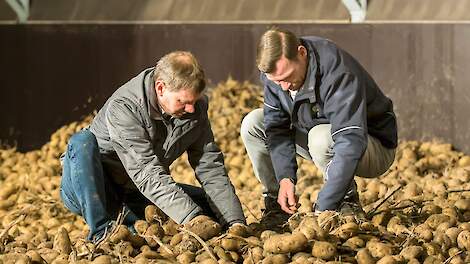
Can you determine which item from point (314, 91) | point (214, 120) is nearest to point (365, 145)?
point (314, 91)

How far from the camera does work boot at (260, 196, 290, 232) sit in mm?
4063

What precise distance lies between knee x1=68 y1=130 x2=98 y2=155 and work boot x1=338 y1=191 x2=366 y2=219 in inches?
38.5

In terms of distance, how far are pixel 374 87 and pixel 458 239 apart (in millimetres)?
746

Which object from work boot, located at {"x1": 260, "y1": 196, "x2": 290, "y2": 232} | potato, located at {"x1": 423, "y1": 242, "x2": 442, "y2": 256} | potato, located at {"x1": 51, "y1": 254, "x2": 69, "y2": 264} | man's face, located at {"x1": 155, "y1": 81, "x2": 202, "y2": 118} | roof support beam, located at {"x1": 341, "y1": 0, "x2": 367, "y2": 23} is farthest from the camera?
roof support beam, located at {"x1": 341, "y1": 0, "x2": 367, "y2": 23}

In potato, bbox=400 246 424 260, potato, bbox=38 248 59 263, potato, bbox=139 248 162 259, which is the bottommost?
potato, bbox=38 248 59 263

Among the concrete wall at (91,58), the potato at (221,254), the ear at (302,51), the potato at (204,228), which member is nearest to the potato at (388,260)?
the potato at (221,254)

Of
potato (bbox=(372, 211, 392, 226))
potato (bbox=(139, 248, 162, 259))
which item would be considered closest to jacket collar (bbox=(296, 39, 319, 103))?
potato (bbox=(372, 211, 392, 226))

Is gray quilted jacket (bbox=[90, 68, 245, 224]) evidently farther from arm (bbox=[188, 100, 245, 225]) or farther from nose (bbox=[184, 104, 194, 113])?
nose (bbox=[184, 104, 194, 113])

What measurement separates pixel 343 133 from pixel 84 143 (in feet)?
3.23

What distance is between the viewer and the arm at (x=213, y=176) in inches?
159

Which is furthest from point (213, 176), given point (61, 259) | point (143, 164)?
point (61, 259)

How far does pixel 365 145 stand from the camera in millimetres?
3920

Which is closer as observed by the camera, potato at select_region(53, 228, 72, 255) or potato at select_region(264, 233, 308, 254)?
potato at select_region(264, 233, 308, 254)

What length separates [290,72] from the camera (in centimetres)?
391
